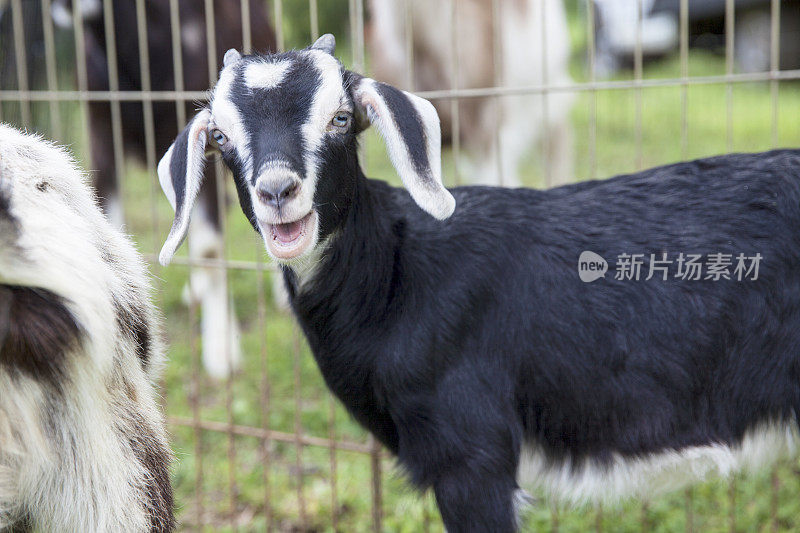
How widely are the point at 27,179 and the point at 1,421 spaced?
1.40ft

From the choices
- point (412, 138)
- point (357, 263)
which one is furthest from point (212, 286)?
point (412, 138)

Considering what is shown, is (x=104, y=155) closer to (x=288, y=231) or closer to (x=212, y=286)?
(x=212, y=286)

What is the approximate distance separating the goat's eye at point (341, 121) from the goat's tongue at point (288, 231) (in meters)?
0.23

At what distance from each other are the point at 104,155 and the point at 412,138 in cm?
256

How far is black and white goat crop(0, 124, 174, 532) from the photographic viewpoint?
1.35m

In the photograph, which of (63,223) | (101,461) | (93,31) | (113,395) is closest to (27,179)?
(63,223)

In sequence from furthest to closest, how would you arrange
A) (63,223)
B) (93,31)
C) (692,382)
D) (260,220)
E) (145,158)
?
1. (145,158)
2. (93,31)
3. (692,382)
4. (260,220)
5. (63,223)

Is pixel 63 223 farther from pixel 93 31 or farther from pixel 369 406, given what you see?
pixel 93 31

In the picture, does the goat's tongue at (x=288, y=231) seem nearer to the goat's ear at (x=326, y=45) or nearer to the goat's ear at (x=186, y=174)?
the goat's ear at (x=186, y=174)

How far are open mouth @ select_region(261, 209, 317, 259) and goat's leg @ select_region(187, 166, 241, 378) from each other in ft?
6.33

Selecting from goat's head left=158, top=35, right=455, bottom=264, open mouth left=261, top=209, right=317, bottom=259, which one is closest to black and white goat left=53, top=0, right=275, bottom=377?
goat's head left=158, top=35, right=455, bottom=264

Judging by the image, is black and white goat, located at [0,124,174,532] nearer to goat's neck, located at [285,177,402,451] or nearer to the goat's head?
the goat's head

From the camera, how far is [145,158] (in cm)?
→ 388

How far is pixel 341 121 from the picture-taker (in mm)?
1759
